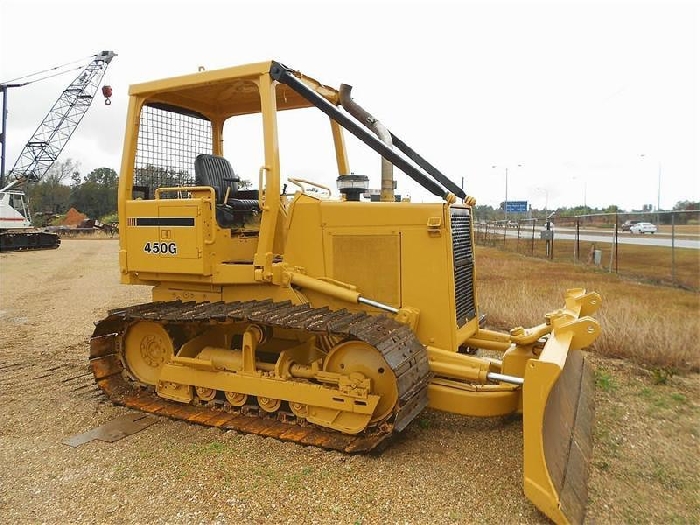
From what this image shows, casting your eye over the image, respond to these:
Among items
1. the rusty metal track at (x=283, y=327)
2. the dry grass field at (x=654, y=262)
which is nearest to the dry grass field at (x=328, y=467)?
the rusty metal track at (x=283, y=327)

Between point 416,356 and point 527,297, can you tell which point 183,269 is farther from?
point 527,297

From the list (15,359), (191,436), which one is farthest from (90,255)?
(191,436)

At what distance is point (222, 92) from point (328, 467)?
12.6ft

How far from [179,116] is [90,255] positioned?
19683mm

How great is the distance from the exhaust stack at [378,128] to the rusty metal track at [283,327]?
1177 millimetres

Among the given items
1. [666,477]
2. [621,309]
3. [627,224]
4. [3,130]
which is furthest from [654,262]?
[3,130]

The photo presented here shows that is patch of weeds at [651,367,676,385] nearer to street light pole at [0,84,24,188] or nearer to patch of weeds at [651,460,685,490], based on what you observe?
patch of weeds at [651,460,685,490]

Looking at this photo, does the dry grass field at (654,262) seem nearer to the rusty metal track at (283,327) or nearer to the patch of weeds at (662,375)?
the patch of weeds at (662,375)

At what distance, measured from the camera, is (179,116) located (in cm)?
586

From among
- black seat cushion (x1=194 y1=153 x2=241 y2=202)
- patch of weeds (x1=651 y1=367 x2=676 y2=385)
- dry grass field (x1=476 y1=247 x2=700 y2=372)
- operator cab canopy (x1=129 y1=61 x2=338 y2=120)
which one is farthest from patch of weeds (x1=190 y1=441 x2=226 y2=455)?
dry grass field (x1=476 y1=247 x2=700 y2=372)

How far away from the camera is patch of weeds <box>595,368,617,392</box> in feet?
18.0

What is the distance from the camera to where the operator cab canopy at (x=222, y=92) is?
4.67 meters

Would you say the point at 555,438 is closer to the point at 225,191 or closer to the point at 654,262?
the point at 225,191

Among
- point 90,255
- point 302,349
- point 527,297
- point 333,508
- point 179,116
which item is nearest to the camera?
point 333,508
